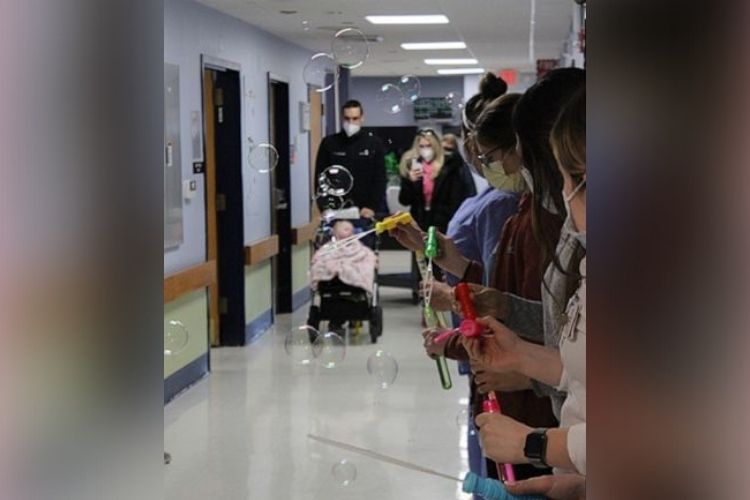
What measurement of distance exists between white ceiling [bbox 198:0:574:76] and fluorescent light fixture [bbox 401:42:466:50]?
5.0 inches

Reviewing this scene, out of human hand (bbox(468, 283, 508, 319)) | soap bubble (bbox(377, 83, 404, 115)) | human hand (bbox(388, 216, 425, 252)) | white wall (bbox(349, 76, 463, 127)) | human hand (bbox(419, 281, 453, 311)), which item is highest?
white wall (bbox(349, 76, 463, 127))

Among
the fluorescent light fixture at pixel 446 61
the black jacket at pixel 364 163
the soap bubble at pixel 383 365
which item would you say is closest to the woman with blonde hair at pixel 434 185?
the black jacket at pixel 364 163

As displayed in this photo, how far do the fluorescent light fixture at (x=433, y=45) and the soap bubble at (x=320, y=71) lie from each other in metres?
0.93

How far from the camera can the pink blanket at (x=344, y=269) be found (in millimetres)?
8961

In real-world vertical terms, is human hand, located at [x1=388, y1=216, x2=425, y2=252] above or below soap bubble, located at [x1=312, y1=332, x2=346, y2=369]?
above

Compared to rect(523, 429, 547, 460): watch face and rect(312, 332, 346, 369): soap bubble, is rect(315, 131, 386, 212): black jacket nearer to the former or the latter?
rect(312, 332, 346, 369): soap bubble

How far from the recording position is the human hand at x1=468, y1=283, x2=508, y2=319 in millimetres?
2654

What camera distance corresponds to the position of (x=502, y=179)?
10.6 ft

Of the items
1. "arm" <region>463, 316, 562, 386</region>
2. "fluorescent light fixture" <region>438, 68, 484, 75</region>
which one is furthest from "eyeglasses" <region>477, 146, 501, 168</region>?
"fluorescent light fixture" <region>438, 68, 484, 75</region>

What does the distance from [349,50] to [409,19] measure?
4.10 m

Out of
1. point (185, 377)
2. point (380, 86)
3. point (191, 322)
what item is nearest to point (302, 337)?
point (185, 377)

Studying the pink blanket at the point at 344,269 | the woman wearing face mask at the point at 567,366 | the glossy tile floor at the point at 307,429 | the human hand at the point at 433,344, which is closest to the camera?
the woman wearing face mask at the point at 567,366

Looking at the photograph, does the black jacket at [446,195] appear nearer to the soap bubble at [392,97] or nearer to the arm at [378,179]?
the arm at [378,179]
